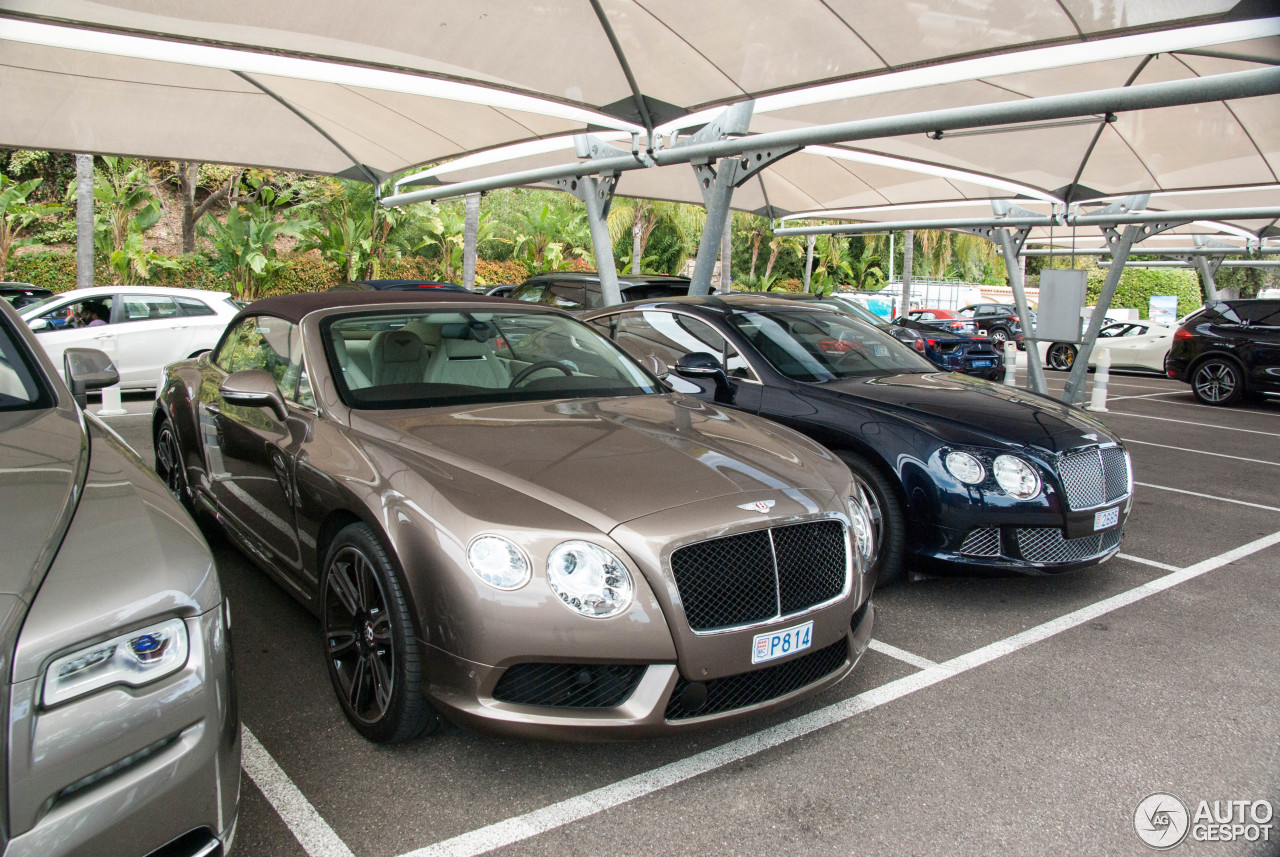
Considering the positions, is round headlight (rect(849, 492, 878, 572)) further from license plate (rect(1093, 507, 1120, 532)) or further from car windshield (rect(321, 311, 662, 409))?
license plate (rect(1093, 507, 1120, 532))

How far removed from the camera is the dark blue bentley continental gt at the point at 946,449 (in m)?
4.25

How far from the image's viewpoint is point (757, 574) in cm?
272

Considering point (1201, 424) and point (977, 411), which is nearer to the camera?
point (977, 411)

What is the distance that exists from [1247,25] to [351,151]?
36.7 ft

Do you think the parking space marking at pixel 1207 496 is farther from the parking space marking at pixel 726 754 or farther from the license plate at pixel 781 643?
the license plate at pixel 781 643

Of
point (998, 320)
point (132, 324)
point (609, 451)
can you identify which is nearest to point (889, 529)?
point (609, 451)

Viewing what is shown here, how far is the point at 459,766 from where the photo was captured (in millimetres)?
Answer: 2848

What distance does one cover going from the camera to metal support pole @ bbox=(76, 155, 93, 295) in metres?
16.5

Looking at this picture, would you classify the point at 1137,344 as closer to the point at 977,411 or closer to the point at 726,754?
the point at 977,411

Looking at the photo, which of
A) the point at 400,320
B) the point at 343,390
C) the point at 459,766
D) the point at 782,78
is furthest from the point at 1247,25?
the point at 459,766

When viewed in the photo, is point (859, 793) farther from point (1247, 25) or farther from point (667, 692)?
point (1247, 25)

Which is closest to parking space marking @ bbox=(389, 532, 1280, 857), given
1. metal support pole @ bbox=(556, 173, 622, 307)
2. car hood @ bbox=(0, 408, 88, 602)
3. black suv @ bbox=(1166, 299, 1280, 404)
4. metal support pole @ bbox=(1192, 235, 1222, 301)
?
car hood @ bbox=(0, 408, 88, 602)

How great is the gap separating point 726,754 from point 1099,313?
41.5ft

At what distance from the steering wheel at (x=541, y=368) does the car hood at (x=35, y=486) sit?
169 cm
